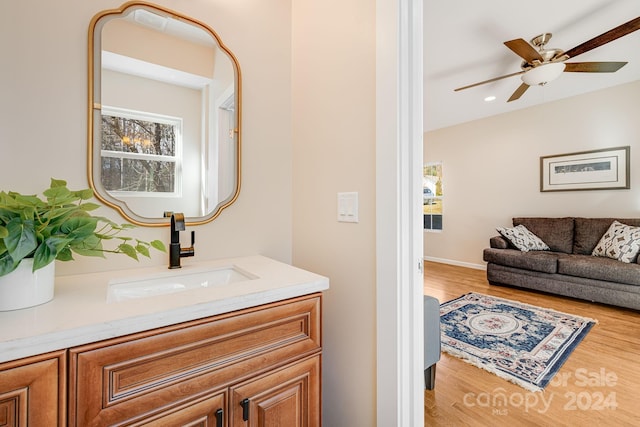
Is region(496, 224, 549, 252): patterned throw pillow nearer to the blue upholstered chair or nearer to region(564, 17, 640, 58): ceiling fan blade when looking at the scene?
region(564, 17, 640, 58): ceiling fan blade

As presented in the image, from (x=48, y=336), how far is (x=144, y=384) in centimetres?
22

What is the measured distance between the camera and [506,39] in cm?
256

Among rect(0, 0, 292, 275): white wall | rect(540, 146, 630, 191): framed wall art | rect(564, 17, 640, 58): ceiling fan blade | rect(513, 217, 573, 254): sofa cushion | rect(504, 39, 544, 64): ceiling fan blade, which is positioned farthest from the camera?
rect(513, 217, 573, 254): sofa cushion

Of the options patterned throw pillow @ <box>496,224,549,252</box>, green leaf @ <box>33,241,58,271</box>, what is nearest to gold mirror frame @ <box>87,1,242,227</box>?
green leaf @ <box>33,241,58,271</box>

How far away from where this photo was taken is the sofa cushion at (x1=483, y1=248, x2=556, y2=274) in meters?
3.40

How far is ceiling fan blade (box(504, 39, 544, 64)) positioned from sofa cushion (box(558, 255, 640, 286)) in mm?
2362

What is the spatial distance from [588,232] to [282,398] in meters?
4.56

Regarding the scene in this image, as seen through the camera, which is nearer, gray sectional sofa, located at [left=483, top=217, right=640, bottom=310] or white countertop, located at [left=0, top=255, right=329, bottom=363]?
white countertop, located at [left=0, top=255, right=329, bottom=363]

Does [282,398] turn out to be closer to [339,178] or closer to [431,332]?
[339,178]

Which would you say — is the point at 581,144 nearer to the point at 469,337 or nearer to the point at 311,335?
the point at 469,337

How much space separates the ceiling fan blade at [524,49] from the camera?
80.8 inches

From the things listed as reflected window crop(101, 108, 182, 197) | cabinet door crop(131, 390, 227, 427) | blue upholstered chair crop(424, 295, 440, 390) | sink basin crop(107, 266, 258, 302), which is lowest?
blue upholstered chair crop(424, 295, 440, 390)

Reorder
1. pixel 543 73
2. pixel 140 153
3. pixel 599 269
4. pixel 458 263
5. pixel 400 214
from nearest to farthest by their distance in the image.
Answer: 1. pixel 400 214
2. pixel 140 153
3. pixel 543 73
4. pixel 599 269
5. pixel 458 263

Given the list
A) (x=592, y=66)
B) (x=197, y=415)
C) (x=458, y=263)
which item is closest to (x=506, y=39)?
(x=592, y=66)
